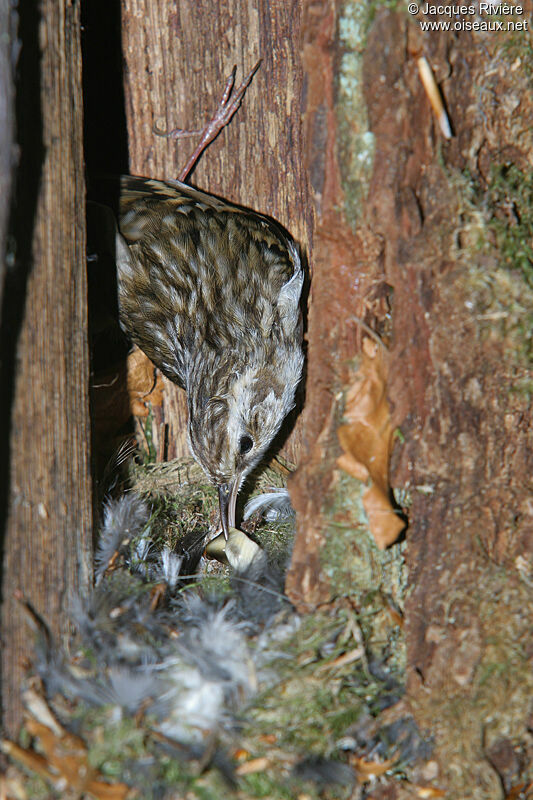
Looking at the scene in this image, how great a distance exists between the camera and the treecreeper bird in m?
3.14

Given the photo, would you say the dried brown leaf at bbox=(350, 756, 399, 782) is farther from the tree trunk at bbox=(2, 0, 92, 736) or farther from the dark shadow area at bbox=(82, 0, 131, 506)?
the dark shadow area at bbox=(82, 0, 131, 506)

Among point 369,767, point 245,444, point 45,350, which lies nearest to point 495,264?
point 45,350

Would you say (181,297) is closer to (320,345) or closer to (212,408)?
(212,408)

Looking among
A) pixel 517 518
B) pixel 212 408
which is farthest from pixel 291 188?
pixel 517 518

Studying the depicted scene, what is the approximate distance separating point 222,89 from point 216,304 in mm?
897

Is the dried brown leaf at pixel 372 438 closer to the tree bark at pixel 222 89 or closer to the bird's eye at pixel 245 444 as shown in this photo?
the bird's eye at pixel 245 444

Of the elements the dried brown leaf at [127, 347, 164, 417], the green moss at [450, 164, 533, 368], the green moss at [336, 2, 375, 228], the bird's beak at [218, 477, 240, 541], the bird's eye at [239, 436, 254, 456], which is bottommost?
the bird's beak at [218, 477, 240, 541]

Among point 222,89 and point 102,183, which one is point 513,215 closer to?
point 222,89

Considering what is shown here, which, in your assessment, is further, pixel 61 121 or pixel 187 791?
pixel 61 121

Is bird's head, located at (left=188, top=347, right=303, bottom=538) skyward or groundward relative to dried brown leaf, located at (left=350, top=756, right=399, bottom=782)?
skyward

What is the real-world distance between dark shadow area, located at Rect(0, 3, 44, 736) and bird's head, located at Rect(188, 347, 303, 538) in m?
1.30

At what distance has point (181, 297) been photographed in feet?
11.0

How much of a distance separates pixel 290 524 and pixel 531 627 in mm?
1237

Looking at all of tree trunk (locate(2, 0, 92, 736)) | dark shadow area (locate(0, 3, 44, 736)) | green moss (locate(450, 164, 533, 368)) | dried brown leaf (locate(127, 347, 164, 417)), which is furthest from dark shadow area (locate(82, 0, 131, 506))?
green moss (locate(450, 164, 533, 368))
